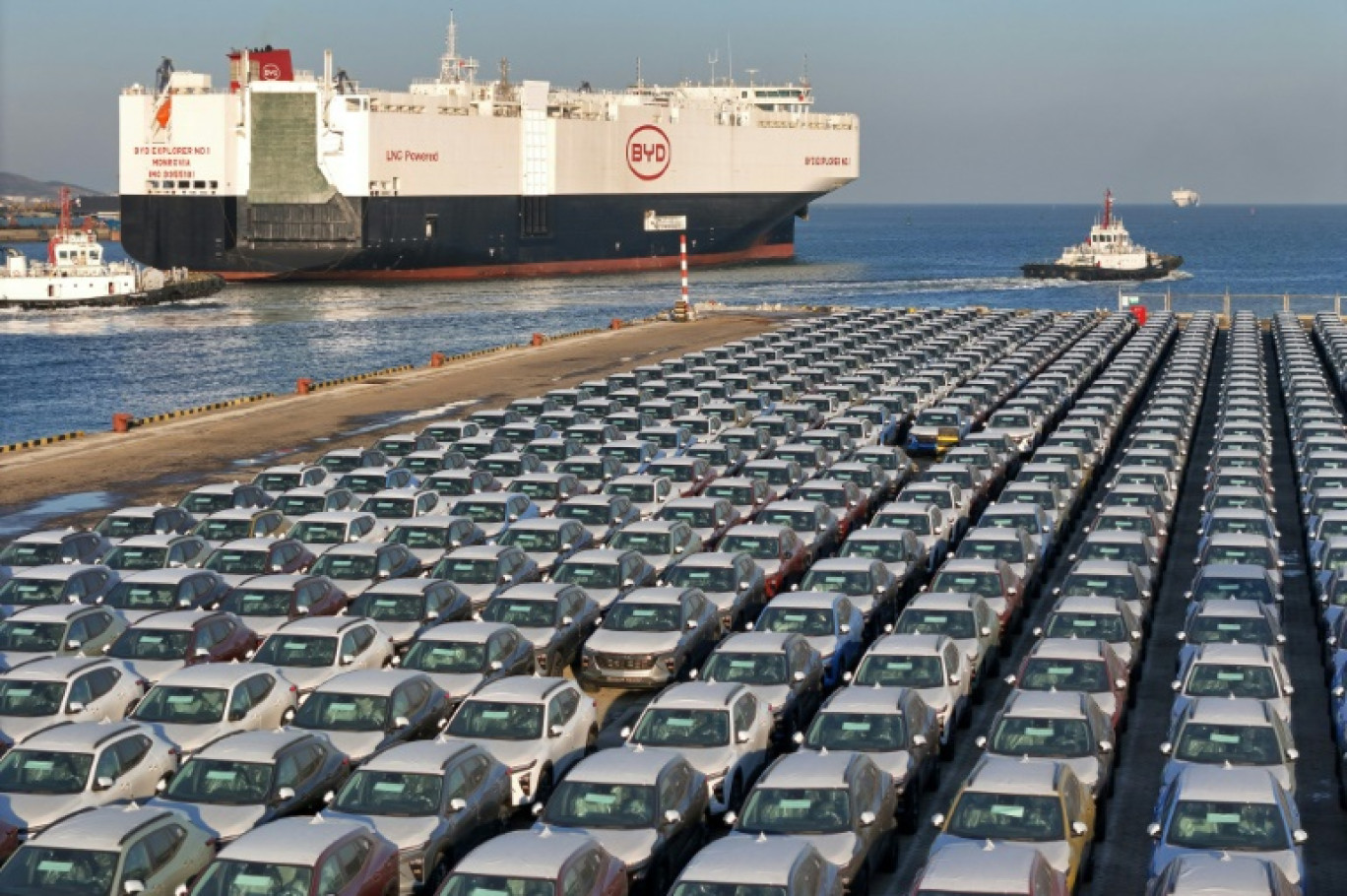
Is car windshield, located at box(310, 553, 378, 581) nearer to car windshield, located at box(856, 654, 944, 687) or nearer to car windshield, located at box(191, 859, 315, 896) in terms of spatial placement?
car windshield, located at box(856, 654, 944, 687)

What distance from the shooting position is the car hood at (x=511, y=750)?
17.7 metres

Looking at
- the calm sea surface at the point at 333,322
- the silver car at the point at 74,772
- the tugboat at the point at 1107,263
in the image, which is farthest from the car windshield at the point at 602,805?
the tugboat at the point at 1107,263

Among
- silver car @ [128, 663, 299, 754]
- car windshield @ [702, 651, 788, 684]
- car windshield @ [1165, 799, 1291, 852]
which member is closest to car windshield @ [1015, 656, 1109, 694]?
car windshield @ [702, 651, 788, 684]

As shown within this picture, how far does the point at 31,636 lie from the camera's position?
22219 millimetres

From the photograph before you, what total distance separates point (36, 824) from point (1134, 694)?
11.8 meters

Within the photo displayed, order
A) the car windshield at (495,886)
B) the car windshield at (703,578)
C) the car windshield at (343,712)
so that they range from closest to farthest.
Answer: the car windshield at (495,886) → the car windshield at (343,712) → the car windshield at (703,578)

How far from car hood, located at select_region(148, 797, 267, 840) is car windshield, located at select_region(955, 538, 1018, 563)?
12.5 m

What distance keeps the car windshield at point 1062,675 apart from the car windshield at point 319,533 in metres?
12.1

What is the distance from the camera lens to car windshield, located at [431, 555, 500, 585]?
83.0ft

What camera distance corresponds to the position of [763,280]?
15288 cm

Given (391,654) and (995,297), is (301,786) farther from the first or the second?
(995,297)

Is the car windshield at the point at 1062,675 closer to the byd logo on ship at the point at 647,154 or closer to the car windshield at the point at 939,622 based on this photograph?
the car windshield at the point at 939,622

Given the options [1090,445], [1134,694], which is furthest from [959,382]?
[1134,694]

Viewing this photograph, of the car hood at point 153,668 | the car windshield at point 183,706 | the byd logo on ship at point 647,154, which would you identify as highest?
the byd logo on ship at point 647,154
